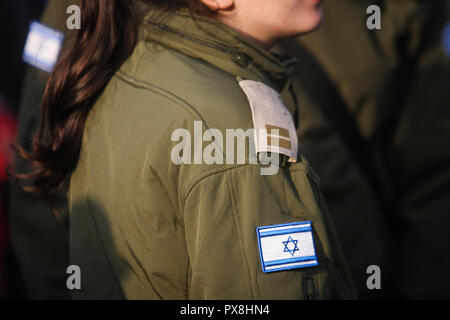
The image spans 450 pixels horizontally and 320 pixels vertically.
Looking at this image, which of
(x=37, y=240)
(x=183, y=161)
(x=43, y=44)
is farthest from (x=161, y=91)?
(x=37, y=240)

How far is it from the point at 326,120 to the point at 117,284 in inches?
48.9

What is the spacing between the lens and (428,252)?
8.11ft

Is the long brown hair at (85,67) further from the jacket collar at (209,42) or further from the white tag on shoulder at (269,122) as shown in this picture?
the white tag on shoulder at (269,122)

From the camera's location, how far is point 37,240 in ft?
6.91

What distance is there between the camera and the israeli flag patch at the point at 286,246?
1.01m

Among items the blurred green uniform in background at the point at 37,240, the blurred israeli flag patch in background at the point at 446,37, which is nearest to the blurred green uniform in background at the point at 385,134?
the blurred israeli flag patch in background at the point at 446,37

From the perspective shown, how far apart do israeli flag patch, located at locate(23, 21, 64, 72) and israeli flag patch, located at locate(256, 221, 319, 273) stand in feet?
4.03

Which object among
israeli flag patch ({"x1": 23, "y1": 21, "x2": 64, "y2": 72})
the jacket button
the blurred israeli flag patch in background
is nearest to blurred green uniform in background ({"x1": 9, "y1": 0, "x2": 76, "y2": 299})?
israeli flag patch ({"x1": 23, "y1": 21, "x2": 64, "y2": 72})

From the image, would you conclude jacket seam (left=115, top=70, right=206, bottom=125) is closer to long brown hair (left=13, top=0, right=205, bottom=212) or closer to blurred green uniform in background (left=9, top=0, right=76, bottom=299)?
long brown hair (left=13, top=0, right=205, bottom=212)

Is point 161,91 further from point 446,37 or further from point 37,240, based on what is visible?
point 446,37

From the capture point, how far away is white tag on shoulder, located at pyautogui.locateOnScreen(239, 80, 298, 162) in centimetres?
105

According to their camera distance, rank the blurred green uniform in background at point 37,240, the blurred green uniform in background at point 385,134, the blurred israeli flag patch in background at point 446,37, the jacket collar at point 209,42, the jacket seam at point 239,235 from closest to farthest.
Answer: the jacket seam at point 239,235, the jacket collar at point 209,42, the blurred green uniform in background at point 37,240, the blurred green uniform in background at point 385,134, the blurred israeli flag patch in background at point 446,37
